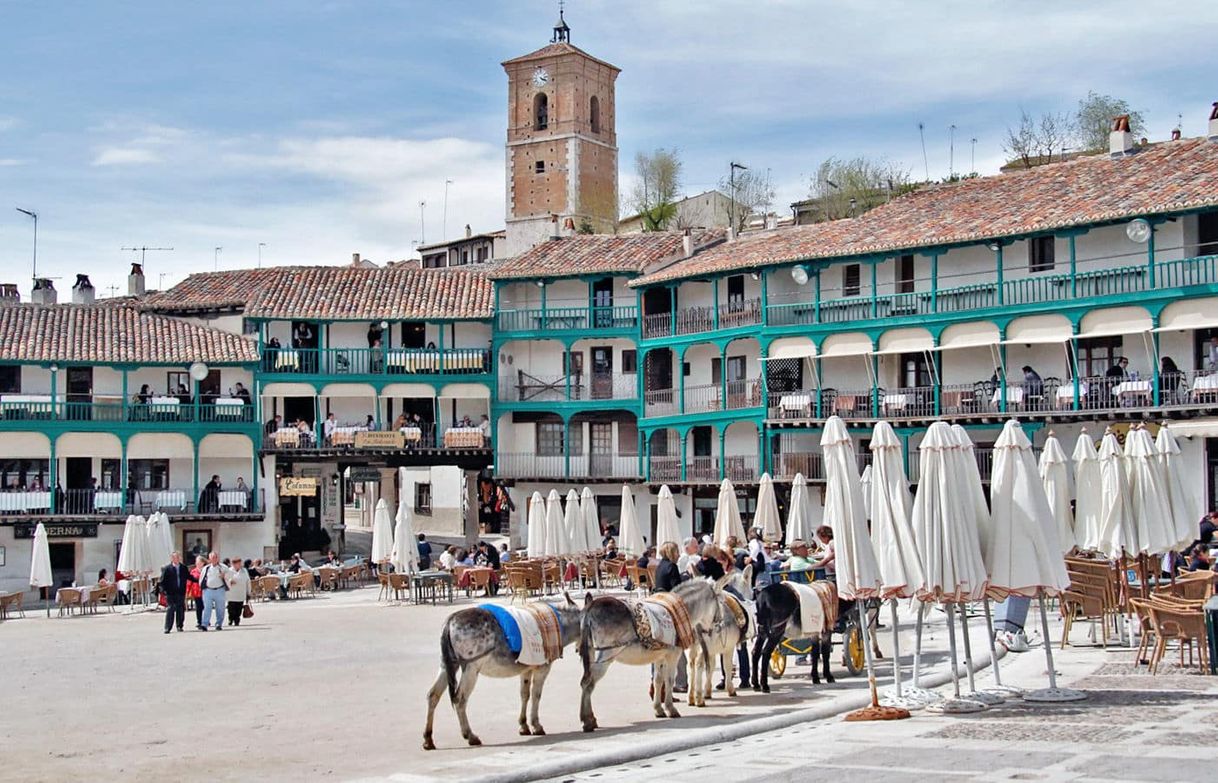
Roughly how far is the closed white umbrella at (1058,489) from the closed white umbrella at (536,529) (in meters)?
17.5

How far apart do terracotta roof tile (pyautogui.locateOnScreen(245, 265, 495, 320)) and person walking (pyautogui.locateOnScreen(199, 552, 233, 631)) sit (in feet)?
78.3

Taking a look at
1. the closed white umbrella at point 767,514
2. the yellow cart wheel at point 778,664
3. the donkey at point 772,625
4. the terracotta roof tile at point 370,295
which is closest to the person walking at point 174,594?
the closed white umbrella at point 767,514

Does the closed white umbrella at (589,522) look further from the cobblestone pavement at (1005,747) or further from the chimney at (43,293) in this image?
the chimney at (43,293)

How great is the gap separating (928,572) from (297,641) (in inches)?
582

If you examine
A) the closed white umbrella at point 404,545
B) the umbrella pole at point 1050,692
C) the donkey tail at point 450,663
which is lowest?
the umbrella pole at point 1050,692

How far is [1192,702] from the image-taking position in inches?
561

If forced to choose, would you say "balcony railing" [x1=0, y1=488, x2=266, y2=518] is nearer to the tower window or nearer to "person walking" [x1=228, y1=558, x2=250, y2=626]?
"person walking" [x1=228, y1=558, x2=250, y2=626]

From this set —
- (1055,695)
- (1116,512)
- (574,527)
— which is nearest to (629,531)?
(574,527)

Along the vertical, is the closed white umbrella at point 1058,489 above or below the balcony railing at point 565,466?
below

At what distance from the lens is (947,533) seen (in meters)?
15.0

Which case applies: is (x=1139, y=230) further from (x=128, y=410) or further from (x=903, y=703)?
(x=128, y=410)

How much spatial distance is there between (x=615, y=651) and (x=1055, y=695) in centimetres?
433

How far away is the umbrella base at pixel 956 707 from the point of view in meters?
14.7

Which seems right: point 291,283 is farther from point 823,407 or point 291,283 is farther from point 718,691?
point 718,691
